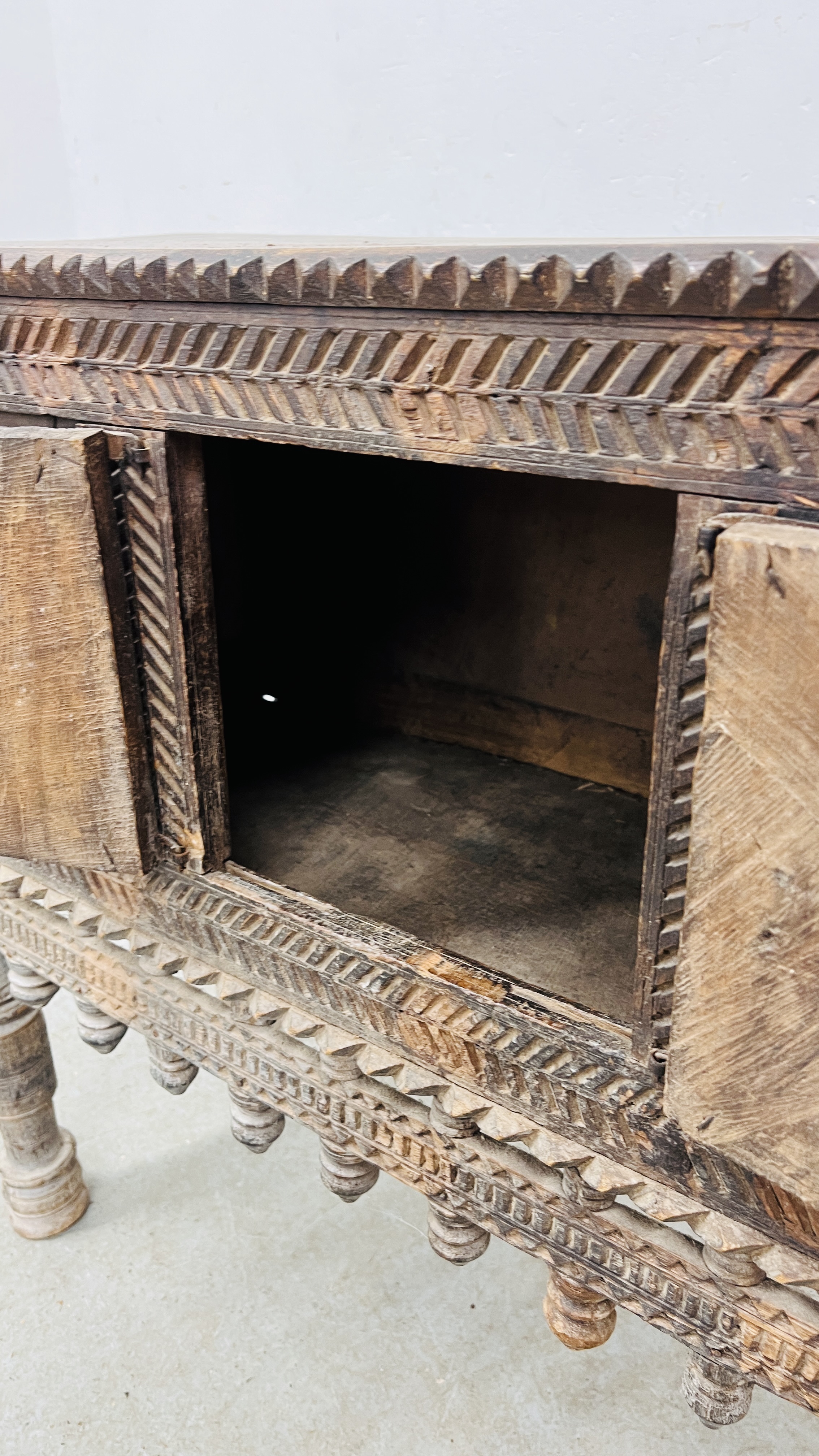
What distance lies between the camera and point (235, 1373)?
203cm

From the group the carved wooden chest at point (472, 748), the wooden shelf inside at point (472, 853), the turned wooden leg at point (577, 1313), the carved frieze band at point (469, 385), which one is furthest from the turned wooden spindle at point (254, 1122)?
the carved frieze band at point (469, 385)

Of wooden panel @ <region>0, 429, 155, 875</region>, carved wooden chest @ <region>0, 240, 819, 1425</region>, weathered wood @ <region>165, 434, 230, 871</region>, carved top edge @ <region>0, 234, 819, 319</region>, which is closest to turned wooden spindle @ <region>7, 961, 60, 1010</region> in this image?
carved wooden chest @ <region>0, 240, 819, 1425</region>

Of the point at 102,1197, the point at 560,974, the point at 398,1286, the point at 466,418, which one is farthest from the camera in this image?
the point at 102,1197

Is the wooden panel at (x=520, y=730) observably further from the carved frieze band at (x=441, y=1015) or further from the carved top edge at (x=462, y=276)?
the carved top edge at (x=462, y=276)

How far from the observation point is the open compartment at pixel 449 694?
1408mm

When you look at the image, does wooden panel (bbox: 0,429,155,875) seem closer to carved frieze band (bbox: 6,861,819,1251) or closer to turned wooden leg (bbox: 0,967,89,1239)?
carved frieze band (bbox: 6,861,819,1251)

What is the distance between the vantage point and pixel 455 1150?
1.27 metres

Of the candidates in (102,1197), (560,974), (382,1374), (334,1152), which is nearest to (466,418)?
(560,974)

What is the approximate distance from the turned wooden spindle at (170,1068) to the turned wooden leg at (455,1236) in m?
0.49

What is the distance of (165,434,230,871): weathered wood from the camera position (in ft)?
3.83

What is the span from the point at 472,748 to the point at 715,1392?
3.76ft

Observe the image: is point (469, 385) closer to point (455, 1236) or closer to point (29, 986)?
point (455, 1236)

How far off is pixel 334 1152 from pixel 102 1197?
128 cm

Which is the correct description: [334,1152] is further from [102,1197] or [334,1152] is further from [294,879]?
[102,1197]
